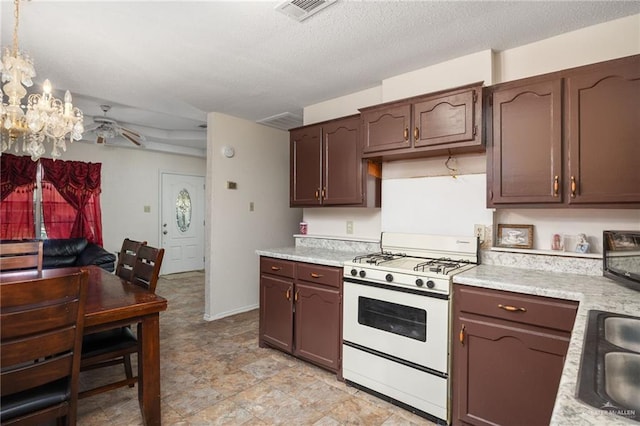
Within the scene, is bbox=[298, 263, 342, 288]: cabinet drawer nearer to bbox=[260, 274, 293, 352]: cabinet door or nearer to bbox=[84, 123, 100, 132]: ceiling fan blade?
bbox=[260, 274, 293, 352]: cabinet door

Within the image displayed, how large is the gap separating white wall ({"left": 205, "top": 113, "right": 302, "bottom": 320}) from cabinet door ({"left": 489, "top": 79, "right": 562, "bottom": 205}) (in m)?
2.90

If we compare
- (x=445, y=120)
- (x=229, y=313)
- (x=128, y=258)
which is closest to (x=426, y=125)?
(x=445, y=120)

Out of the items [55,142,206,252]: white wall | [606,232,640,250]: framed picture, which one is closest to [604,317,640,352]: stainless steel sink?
[606,232,640,250]: framed picture

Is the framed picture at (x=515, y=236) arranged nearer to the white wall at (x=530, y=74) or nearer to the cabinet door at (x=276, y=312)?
the white wall at (x=530, y=74)

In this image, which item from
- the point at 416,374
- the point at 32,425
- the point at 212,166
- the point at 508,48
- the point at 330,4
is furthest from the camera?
the point at 212,166

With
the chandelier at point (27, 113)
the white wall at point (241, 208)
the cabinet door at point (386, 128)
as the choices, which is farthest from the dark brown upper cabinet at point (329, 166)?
the chandelier at point (27, 113)

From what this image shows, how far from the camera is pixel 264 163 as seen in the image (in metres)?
4.36

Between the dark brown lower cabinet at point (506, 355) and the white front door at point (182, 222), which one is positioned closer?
the dark brown lower cabinet at point (506, 355)

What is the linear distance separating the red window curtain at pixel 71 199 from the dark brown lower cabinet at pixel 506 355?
18.1ft

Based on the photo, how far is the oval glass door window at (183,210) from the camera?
647 centimetres

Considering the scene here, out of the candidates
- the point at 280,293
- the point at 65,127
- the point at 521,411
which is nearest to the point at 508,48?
the point at 521,411

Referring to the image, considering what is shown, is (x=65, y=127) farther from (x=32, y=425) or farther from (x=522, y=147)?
(x=522, y=147)

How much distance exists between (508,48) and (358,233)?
6.37 ft

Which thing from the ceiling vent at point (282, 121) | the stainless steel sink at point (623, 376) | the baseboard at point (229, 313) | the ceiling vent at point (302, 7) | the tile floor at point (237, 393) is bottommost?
the tile floor at point (237, 393)
